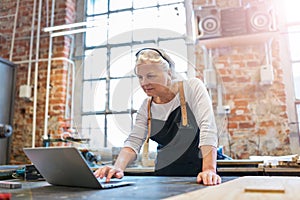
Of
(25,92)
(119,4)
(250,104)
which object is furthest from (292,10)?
(25,92)

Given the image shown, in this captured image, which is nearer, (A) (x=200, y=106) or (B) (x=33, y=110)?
(A) (x=200, y=106)

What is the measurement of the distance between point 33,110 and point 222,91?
6.21 ft

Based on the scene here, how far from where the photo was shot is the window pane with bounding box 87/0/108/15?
3.41m

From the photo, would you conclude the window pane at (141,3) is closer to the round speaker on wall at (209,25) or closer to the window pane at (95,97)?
the round speaker on wall at (209,25)

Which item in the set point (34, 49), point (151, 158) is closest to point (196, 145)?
point (151, 158)

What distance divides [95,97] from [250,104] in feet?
5.34

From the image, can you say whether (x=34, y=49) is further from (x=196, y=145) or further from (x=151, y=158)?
(x=196, y=145)

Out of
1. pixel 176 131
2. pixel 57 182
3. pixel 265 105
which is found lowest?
pixel 57 182

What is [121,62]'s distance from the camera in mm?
1483

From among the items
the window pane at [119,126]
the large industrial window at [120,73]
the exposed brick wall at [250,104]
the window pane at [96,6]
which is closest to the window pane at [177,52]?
the large industrial window at [120,73]

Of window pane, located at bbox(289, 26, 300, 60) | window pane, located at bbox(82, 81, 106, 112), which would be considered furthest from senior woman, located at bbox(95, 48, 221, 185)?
window pane, located at bbox(289, 26, 300, 60)

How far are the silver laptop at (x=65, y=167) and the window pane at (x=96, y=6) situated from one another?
269cm

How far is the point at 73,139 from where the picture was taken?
8.43 ft

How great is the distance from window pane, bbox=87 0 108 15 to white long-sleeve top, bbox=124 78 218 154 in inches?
88.8
